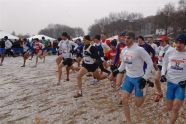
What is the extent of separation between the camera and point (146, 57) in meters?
6.93

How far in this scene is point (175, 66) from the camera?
260 inches

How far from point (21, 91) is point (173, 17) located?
5865 centimetres

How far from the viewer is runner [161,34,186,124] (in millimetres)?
6430

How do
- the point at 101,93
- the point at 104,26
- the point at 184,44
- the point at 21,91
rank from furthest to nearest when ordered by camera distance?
the point at 104,26 → the point at 21,91 → the point at 101,93 → the point at 184,44

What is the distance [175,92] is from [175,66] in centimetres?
49

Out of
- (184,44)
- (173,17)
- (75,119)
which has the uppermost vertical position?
(173,17)

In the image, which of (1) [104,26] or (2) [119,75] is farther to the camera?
(1) [104,26]

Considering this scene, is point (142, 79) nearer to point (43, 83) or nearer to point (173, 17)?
point (43, 83)

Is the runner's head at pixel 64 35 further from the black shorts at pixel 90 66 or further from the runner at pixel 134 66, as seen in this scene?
the runner at pixel 134 66

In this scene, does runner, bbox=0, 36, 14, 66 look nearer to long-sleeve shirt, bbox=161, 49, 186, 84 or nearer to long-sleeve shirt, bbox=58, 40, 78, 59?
long-sleeve shirt, bbox=58, 40, 78, 59

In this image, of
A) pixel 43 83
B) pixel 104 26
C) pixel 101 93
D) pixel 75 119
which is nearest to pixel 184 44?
pixel 75 119

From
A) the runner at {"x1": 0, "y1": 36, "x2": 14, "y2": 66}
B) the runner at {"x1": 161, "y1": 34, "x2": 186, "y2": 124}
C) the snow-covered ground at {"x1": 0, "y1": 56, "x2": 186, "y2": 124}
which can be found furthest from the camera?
the runner at {"x1": 0, "y1": 36, "x2": 14, "y2": 66}

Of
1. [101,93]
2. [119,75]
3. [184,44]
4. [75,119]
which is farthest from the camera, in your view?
[101,93]

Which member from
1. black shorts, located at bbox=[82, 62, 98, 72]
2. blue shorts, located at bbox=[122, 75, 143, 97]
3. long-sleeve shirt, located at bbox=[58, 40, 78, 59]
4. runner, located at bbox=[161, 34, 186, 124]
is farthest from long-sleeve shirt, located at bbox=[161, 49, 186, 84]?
long-sleeve shirt, located at bbox=[58, 40, 78, 59]
